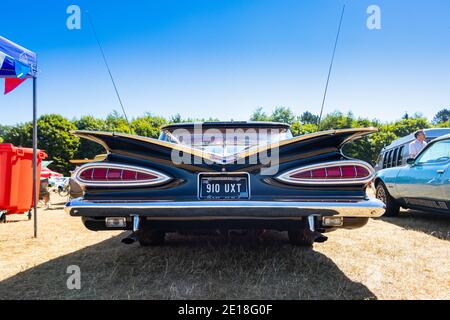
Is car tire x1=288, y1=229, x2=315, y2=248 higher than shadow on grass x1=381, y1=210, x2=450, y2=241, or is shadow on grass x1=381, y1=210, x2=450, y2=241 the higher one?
car tire x1=288, y1=229, x2=315, y2=248

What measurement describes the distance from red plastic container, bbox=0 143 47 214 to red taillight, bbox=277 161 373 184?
5.49m

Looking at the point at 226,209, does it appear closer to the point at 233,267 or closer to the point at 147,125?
the point at 233,267

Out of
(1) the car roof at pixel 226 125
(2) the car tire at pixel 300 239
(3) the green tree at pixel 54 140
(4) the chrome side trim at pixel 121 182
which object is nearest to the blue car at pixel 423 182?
(2) the car tire at pixel 300 239

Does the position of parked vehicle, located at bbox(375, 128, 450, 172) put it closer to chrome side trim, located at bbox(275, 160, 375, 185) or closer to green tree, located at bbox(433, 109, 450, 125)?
chrome side trim, located at bbox(275, 160, 375, 185)

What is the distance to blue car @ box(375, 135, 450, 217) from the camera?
201 inches

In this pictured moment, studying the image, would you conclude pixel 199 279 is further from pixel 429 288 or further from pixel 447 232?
pixel 447 232

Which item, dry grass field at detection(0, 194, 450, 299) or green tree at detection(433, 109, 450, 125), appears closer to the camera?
dry grass field at detection(0, 194, 450, 299)

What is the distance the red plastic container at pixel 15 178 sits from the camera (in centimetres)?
653

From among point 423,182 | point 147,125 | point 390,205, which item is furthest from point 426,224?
point 147,125

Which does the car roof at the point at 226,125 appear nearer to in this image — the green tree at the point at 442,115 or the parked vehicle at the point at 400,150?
the parked vehicle at the point at 400,150

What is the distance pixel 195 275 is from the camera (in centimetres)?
306

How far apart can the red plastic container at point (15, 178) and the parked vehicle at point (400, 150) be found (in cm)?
878

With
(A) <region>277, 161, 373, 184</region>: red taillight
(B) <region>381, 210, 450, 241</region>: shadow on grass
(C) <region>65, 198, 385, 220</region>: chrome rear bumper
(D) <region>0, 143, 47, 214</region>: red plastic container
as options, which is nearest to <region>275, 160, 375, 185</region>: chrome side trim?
(A) <region>277, 161, 373, 184</region>: red taillight
